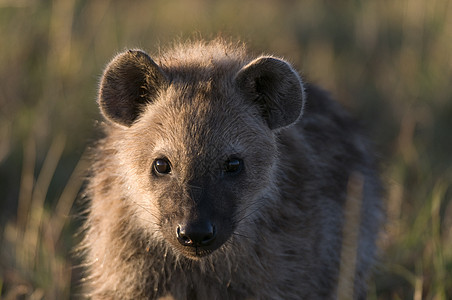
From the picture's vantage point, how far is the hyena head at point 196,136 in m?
3.09

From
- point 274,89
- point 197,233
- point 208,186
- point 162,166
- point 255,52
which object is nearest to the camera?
point 197,233

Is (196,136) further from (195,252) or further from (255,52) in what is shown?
(255,52)

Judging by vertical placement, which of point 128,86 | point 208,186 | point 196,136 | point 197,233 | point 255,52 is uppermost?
point 255,52

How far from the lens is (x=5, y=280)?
13.9ft

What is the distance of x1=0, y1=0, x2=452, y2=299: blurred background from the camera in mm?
4383

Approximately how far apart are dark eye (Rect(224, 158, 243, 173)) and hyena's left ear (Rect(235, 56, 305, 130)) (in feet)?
0.99

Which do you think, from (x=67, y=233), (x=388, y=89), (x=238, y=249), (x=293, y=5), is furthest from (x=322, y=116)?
(x=293, y=5)

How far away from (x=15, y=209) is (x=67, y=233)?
0.58m

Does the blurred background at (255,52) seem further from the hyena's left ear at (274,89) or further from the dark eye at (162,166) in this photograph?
the dark eye at (162,166)

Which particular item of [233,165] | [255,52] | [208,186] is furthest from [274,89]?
[255,52]

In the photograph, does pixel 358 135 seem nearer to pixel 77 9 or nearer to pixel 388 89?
pixel 388 89

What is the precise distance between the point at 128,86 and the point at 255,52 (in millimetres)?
976

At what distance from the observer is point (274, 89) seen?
11.2ft

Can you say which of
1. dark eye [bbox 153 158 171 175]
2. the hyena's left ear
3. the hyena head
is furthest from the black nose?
the hyena's left ear
